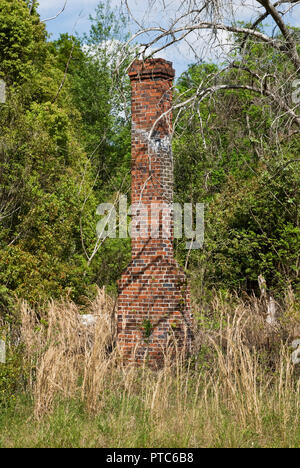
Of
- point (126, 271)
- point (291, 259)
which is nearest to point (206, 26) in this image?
point (126, 271)

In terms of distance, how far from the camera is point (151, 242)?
9406 millimetres

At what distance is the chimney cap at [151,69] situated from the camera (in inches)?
368

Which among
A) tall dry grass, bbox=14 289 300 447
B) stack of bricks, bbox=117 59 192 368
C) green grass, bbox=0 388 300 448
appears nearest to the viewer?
green grass, bbox=0 388 300 448

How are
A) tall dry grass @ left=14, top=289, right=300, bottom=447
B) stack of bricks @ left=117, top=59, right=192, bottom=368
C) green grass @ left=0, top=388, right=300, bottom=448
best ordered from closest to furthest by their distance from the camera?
green grass @ left=0, top=388, right=300, bottom=448 < tall dry grass @ left=14, top=289, right=300, bottom=447 < stack of bricks @ left=117, top=59, right=192, bottom=368

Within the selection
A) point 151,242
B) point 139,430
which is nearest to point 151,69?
point 151,242

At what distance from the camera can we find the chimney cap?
9359 mm

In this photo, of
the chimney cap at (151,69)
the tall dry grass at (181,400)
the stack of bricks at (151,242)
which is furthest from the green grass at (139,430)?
the chimney cap at (151,69)

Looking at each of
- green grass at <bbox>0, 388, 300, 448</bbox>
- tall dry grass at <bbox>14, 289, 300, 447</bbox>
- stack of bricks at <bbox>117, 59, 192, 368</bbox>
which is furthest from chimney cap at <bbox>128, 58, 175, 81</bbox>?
green grass at <bbox>0, 388, 300, 448</bbox>

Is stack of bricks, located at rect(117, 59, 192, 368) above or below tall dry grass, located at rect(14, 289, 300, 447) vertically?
above

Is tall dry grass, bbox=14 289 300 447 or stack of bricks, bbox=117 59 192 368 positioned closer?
tall dry grass, bbox=14 289 300 447

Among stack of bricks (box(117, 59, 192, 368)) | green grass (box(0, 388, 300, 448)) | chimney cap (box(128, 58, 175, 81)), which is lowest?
green grass (box(0, 388, 300, 448))

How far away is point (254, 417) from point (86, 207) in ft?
42.2

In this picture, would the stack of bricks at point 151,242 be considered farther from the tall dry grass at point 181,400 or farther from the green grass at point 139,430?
the green grass at point 139,430

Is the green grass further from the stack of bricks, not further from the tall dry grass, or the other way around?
the stack of bricks
